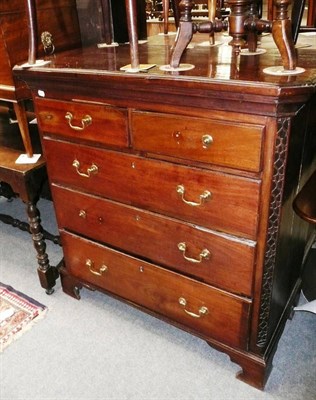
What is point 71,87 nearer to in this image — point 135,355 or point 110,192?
point 110,192

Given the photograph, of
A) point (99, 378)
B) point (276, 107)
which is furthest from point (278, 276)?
point (99, 378)

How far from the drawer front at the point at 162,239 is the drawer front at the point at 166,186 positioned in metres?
0.04

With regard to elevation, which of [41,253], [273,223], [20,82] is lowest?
[41,253]

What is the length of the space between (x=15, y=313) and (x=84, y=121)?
97cm

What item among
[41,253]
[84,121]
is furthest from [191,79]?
[41,253]

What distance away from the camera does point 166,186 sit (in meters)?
1.15

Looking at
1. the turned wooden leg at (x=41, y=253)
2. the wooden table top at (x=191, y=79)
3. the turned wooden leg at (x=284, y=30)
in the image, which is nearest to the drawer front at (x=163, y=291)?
the turned wooden leg at (x=41, y=253)

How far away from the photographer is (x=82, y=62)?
1.22 metres

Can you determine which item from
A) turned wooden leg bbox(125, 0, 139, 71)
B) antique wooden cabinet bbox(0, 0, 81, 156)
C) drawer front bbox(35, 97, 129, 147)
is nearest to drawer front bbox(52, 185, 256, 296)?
drawer front bbox(35, 97, 129, 147)

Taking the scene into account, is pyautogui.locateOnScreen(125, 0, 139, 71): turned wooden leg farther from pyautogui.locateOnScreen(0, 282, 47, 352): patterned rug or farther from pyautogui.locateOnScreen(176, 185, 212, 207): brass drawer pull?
pyautogui.locateOnScreen(0, 282, 47, 352): patterned rug

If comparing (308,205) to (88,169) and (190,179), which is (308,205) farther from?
(88,169)

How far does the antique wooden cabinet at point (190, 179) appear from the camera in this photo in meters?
0.94

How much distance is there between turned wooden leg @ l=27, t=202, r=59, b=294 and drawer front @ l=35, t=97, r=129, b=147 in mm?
424

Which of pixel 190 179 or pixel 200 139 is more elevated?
pixel 200 139
